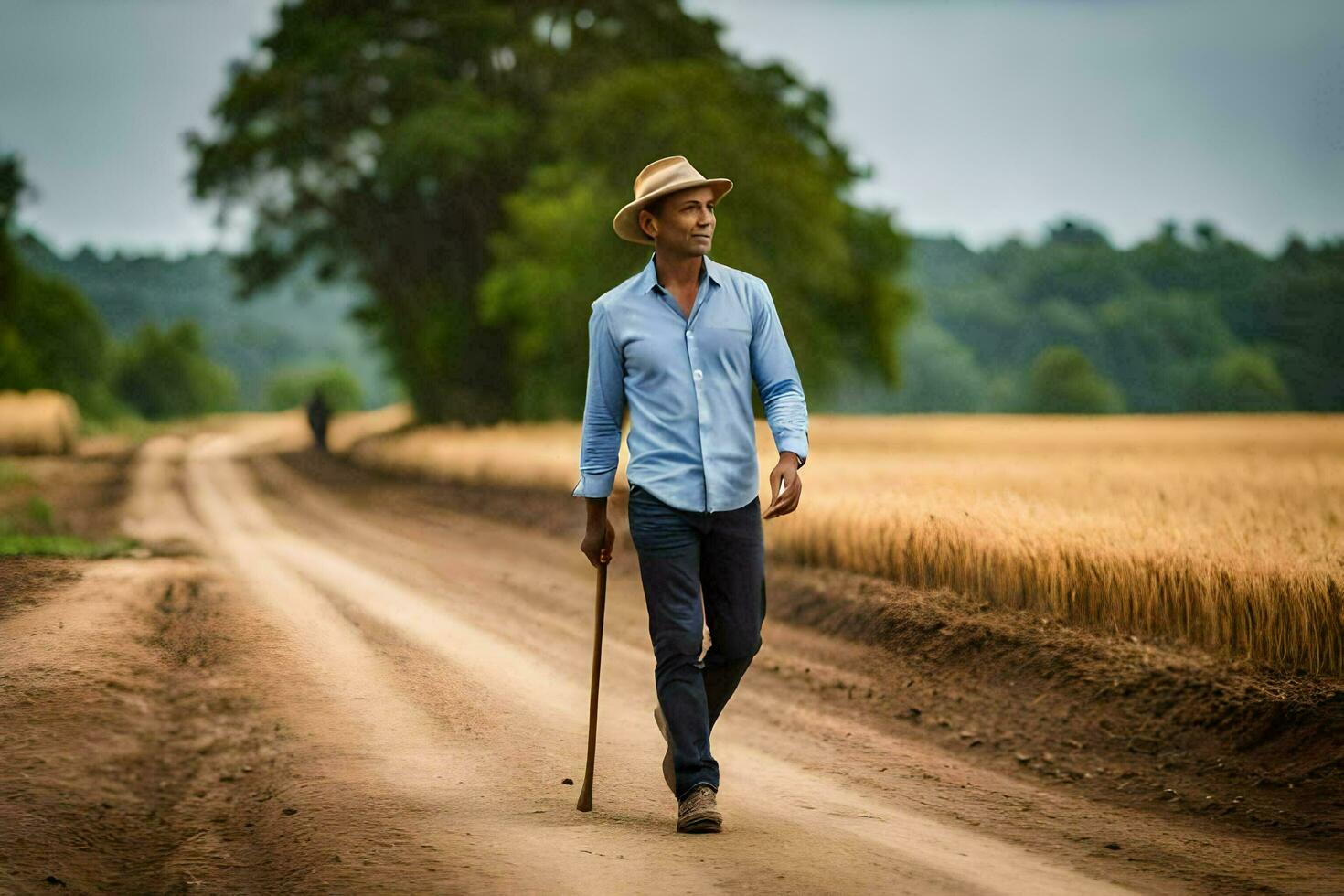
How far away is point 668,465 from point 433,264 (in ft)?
93.8

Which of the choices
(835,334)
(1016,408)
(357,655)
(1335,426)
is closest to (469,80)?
(835,334)

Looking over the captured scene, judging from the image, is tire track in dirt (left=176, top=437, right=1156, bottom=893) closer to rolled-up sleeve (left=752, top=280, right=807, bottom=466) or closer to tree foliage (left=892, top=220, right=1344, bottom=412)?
rolled-up sleeve (left=752, top=280, right=807, bottom=466)

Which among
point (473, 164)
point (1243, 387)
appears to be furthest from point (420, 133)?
point (1243, 387)

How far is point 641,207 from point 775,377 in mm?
851

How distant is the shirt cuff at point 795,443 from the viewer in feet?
15.6

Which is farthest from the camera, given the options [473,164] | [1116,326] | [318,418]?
[1116,326]

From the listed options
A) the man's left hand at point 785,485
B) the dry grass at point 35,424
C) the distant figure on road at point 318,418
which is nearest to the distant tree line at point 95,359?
the distant figure on road at point 318,418

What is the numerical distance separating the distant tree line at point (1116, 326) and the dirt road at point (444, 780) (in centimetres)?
5413

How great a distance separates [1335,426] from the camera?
28219 millimetres

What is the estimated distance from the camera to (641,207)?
4883 mm

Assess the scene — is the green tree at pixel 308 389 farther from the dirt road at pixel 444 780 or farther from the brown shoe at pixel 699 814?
the brown shoe at pixel 699 814

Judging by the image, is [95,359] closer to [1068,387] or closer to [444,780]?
[1068,387]

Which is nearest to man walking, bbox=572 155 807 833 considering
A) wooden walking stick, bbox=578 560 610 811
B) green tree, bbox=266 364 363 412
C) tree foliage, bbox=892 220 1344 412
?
wooden walking stick, bbox=578 560 610 811

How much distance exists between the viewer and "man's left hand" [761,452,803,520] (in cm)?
461
